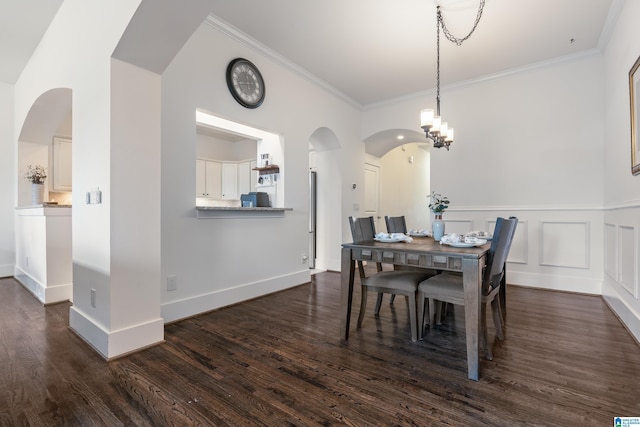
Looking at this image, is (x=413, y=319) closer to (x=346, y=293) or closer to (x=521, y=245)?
(x=346, y=293)

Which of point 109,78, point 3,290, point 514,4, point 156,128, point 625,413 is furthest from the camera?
point 3,290

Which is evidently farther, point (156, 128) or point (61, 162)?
point (61, 162)

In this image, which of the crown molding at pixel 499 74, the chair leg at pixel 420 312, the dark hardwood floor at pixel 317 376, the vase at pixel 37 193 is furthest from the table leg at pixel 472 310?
the vase at pixel 37 193

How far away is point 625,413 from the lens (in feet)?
4.80

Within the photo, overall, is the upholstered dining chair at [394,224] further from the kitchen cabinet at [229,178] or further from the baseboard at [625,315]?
the kitchen cabinet at [229,178]

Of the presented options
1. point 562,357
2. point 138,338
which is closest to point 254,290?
point 138,338

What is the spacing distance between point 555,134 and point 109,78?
16.3ft

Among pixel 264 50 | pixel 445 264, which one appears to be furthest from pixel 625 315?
pixel 264 50

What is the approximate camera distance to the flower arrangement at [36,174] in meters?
4.07

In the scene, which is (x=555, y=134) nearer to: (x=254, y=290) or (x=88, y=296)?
(x=254, y=290)

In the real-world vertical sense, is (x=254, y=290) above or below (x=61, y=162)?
below

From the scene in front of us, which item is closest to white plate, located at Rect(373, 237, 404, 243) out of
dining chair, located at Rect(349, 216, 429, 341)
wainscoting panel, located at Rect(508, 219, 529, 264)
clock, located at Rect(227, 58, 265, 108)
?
dining chair, located at Rect(349, 216, 429, 341)

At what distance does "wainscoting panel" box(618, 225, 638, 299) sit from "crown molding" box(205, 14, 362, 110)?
3.94 meters

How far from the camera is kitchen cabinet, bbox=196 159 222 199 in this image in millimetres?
6559
